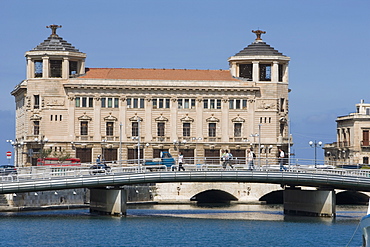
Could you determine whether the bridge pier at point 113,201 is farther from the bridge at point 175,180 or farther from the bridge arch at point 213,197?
the bridge arch at point 213,197

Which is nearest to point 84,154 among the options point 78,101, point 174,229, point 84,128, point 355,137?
point 84,128

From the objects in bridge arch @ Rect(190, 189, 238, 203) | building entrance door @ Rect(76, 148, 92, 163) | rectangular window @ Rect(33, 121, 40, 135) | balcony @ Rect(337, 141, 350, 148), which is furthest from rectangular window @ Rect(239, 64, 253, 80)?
rectangular window @ Rect(33, 121, 40, 135)

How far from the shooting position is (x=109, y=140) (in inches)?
5094

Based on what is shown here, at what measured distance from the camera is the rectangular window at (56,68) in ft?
431

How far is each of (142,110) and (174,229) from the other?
197ft

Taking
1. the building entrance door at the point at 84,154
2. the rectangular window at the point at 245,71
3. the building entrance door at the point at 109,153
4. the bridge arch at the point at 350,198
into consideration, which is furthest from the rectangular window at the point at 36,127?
the bridge arch at the point at 350,198

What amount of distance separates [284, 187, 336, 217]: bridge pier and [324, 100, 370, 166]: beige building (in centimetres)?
5646

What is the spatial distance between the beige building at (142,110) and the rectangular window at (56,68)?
13 centimetres

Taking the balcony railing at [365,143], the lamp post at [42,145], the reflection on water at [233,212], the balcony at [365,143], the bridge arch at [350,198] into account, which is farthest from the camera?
the balcony railing at [365,143]

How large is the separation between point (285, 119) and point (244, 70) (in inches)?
378

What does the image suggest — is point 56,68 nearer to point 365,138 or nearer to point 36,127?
point 36,127

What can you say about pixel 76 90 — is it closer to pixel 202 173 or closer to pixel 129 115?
pixel 129 115

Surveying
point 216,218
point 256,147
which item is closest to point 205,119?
point 256,147

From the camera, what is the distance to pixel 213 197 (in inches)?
4555
